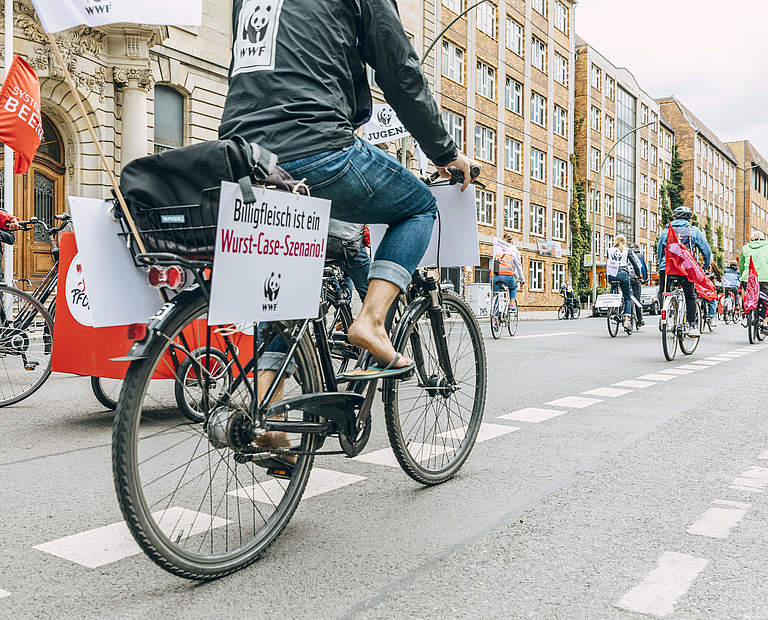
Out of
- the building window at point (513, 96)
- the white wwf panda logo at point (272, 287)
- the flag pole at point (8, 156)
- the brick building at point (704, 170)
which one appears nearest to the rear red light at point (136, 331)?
the white wwf panda logo at point (272, 287)

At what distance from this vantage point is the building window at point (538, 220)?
4700 centimetres

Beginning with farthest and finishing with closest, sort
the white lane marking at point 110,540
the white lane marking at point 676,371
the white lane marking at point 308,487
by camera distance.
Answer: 1. the white lane marking at point 676,371
2. the white lane marking at point 308,487
3. the white lane marking at point 110,540

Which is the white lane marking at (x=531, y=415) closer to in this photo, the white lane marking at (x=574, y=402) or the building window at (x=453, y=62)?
the white lane marking at (x=574, y=402)

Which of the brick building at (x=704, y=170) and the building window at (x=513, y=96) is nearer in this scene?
the building window at (x=513, y=96)

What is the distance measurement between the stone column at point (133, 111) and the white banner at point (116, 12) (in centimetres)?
1285

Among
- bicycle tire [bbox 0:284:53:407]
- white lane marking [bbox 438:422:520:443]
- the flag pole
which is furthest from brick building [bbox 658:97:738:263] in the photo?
bicycle tire [bbox 0:284:53:407]

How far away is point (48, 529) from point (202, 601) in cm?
100

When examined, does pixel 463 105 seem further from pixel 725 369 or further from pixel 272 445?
pixel 272 445

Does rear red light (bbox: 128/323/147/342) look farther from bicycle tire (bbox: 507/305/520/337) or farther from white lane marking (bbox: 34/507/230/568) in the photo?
bicycle tire (bbox: 507/305/520/337)

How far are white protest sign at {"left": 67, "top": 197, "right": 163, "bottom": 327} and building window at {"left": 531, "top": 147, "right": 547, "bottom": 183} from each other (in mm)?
46007

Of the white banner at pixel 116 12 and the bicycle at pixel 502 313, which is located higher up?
the white banner at pixel 116 12

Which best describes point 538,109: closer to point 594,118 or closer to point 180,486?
point 594,118

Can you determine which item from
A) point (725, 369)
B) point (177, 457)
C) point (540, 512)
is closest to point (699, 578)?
point (540, 512)

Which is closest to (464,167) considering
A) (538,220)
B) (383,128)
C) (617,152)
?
(383,128)
